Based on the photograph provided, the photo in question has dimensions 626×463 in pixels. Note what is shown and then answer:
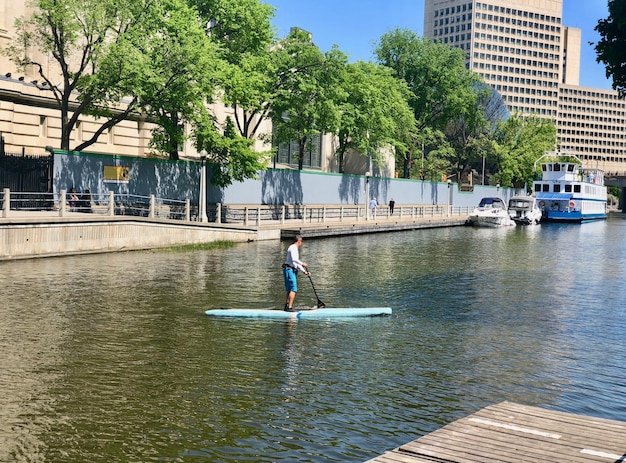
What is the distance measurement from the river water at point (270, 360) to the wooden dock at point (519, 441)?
41.5 inches

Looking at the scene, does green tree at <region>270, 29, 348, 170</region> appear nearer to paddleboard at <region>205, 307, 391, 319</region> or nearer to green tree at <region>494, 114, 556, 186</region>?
paddleboard at <region>205, 307, 391, 319</region>

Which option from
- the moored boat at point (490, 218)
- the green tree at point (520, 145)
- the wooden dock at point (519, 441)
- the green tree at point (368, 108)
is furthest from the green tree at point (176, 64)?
the green tree at point (520, 145)

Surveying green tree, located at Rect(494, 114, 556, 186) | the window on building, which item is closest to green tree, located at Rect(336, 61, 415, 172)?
the window on building

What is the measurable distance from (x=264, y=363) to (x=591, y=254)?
2977 cm

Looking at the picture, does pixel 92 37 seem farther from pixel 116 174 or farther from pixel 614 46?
pixel 614 46

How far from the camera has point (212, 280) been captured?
81.0 ft

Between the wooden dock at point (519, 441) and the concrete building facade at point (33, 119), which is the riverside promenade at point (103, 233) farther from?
the wooden dock at point (519, 441)

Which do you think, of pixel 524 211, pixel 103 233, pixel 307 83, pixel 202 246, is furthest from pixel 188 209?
pixel 524 211

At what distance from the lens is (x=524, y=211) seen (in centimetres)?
7381

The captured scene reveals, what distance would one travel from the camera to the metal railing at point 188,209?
33.1 metres

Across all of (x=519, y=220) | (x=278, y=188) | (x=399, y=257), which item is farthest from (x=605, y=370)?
(x=519, y=220)

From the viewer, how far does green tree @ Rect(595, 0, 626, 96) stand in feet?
72.5

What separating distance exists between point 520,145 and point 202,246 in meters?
77.4

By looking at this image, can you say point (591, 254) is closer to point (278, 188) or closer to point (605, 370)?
point (278, 188)
